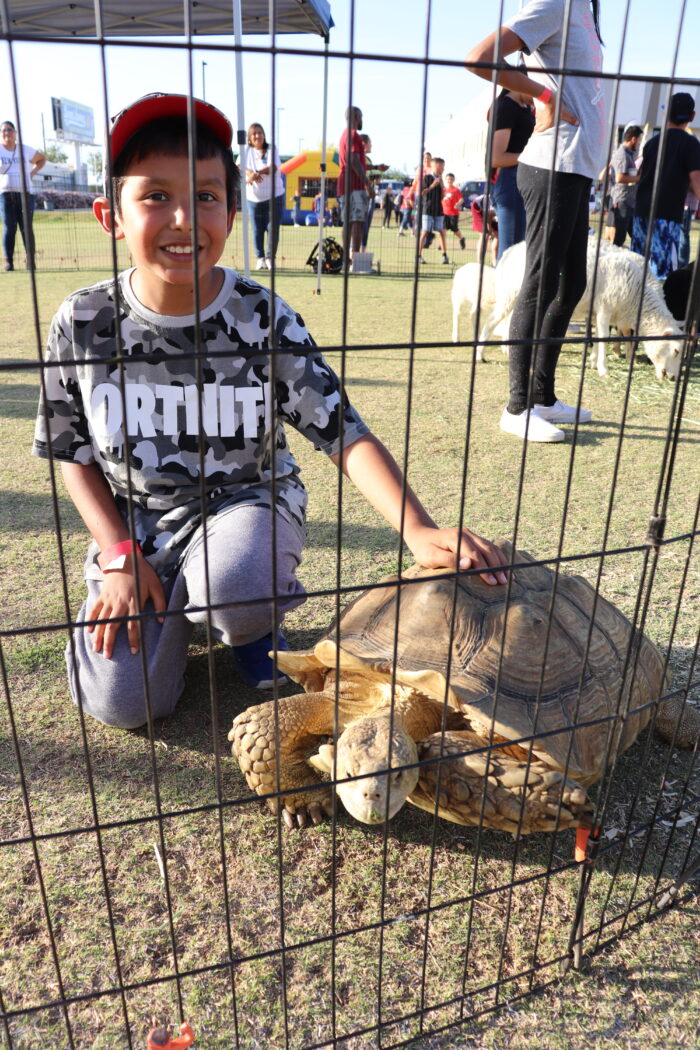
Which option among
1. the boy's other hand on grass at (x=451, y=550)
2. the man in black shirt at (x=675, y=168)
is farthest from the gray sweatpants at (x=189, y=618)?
the man in black shirt at (x=675, y=168)

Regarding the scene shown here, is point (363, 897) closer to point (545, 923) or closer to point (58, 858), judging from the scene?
point (545, 923)

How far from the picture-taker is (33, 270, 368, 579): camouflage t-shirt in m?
2.31

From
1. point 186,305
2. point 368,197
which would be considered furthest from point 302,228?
point 186,305

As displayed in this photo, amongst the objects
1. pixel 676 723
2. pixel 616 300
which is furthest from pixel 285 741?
pixel 616 300

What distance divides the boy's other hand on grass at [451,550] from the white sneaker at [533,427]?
10.3 ft

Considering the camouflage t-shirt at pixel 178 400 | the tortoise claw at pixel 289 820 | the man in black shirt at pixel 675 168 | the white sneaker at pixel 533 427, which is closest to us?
the tortoise claw at pixel 289 820

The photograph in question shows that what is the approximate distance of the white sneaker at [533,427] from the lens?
5.16 metres

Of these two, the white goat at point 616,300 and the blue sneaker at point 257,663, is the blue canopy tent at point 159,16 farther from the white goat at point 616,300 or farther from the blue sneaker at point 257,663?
the blue sneaker at point 257,663

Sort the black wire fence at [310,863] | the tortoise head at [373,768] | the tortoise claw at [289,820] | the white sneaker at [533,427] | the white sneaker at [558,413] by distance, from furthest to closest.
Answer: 1. the white sneaker at [558,413]
2. the white sneaker at [533,427]
3. the tortoise claw at [289,820]
4. the tortoise head at [373,768]
5. the black wire fence at [310,863]

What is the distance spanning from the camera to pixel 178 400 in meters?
2.32

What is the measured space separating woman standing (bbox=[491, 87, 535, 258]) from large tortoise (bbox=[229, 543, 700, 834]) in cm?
397

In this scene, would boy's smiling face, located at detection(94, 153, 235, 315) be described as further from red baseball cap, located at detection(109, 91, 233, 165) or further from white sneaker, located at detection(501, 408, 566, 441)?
white sneaker, located at detection(501, 408, 566, 441)

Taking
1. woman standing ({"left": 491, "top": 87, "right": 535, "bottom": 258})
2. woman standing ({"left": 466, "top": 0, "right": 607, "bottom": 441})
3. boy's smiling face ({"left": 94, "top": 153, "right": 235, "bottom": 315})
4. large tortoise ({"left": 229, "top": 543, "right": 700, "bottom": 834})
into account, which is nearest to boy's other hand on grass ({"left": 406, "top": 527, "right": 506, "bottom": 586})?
large tortoise ({"left": 229, "top": 543, "right": 700, "bottom": 834})

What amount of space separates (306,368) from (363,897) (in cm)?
140
